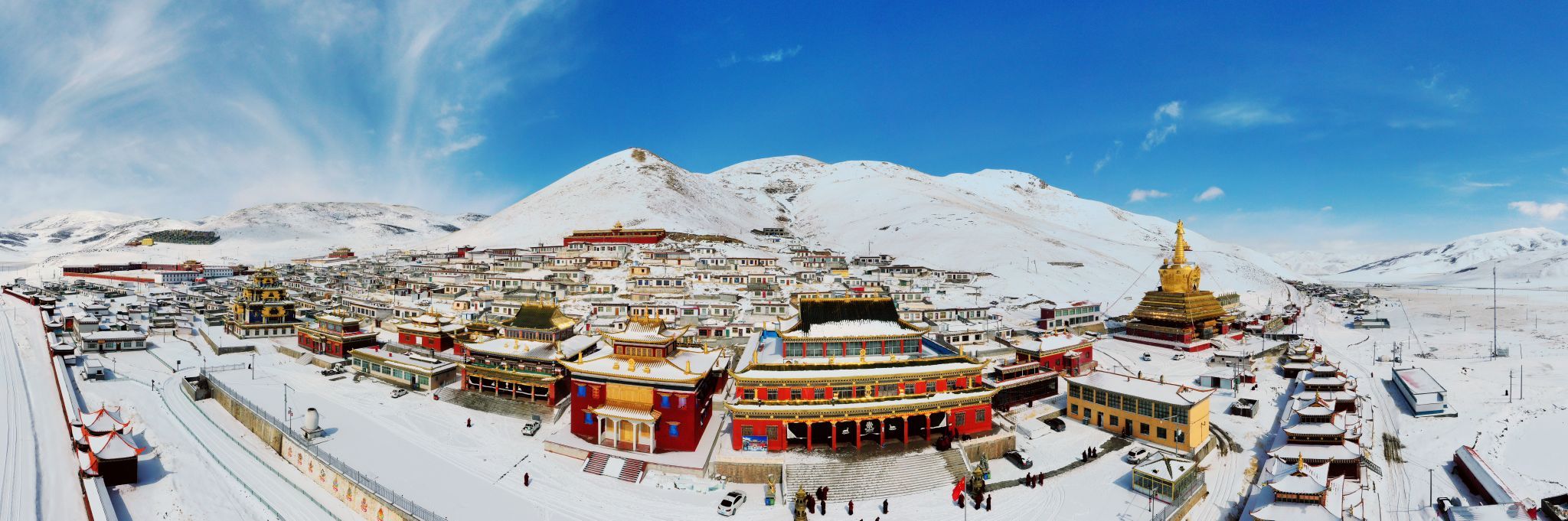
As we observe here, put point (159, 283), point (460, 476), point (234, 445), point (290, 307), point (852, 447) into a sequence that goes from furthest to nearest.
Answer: point (159, 283) < point (290, 307) < point (234, 445) < point (852, 447) < point (460, 476)

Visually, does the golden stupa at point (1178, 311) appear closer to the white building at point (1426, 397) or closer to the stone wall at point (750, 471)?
the white building at point (1426, 397)

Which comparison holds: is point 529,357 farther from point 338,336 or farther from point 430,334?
point 338,336

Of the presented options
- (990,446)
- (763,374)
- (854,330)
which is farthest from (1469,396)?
(763,374)

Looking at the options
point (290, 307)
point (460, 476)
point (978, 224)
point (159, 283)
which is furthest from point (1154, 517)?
point (159, 283)

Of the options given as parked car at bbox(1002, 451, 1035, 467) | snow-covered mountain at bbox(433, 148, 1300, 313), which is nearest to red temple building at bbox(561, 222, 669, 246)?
snow-covered mountain at bbox(433, 148, 1300, 313)

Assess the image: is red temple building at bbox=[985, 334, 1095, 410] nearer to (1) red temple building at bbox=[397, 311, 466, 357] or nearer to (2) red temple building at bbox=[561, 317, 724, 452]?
(2) red temple building at bbox=[561, 317, 724, 452]

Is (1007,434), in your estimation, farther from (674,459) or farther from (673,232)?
(673,232)
